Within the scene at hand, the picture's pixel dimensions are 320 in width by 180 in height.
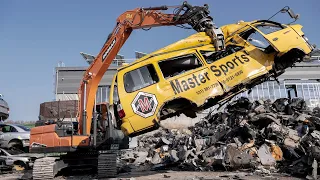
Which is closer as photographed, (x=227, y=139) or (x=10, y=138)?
(x=227, y=139)

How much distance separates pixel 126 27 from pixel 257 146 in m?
5.70

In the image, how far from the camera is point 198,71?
26.2 ft

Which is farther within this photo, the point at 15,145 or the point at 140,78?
the point at 15,145

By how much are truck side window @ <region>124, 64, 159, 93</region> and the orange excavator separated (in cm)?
165

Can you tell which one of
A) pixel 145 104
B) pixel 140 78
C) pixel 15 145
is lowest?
pixel 15 145

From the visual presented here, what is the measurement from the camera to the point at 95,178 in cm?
948

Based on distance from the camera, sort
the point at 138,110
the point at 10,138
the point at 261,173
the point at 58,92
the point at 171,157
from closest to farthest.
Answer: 1. the point at 138,110
2. the point at 261,173
3. the point at 171,157
4. the point at 10,138
5. the point at 58,92

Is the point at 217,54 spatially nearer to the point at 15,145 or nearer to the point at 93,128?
the point at 93,128

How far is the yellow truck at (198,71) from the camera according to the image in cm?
779

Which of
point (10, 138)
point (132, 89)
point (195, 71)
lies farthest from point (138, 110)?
point (10, 138)

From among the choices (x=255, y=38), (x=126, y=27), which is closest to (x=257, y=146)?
(x=255, y=38)

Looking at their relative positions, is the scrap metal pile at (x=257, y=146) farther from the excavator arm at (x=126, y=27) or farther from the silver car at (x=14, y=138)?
the silver car at (x=14, y=138)

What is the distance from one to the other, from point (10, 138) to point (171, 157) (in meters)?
8.66

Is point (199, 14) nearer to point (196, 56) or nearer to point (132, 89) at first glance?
point (196, 56)
